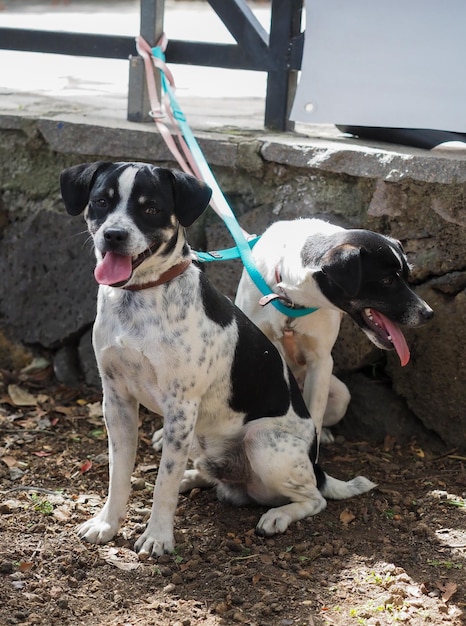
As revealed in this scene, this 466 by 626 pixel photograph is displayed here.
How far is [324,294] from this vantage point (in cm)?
396

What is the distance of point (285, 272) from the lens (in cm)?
416

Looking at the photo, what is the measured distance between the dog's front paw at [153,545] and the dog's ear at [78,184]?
4.42 feet

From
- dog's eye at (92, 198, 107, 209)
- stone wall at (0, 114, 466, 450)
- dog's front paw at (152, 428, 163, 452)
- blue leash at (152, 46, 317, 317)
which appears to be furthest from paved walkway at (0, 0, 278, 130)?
dog's eye at (92, 198, 107, 209)

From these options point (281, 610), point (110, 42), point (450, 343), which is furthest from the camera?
point (110, 42)

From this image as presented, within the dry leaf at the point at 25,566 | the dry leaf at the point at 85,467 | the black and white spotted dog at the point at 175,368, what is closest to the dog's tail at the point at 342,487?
the black and white spotted dog at the point at 175,368

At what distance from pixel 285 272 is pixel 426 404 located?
1248 mm

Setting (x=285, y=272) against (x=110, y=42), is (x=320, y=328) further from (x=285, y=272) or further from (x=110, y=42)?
(x=110, y=42)

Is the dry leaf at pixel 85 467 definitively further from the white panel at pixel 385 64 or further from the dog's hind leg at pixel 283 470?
the white panel at pixel 385 64

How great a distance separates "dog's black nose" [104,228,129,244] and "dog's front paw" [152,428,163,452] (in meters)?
1.66

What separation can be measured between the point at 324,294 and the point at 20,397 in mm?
2118

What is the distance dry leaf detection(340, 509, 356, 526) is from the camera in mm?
4062

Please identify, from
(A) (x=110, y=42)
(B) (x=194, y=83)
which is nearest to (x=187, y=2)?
(B) (x=194, y=83)

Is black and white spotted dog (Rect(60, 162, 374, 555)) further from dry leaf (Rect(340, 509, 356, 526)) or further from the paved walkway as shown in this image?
the paved walkway

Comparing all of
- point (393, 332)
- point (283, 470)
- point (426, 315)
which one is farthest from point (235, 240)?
point (283, 470)
